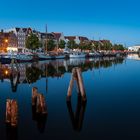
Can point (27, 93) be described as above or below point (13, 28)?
below

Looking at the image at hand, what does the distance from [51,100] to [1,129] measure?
9.80 metres

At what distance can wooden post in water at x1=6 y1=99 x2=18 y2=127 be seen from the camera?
1675cm

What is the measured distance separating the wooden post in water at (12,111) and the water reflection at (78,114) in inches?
135

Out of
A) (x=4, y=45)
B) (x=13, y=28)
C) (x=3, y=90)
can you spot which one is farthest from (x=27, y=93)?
(x=13, y=28)

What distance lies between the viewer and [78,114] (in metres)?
22.2

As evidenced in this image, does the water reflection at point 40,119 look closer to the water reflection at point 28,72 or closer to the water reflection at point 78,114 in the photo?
the water reflection at point 78,114

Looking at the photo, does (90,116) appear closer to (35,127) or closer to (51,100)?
(35,127)

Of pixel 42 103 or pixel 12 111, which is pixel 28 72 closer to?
pixel 42 103

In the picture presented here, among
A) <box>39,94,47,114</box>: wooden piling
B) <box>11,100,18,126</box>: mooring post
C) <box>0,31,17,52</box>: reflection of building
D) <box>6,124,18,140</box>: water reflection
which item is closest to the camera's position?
<box>6,124,18,140</box>: water reflection

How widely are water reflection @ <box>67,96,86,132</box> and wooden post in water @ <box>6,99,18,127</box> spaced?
3.42 meters

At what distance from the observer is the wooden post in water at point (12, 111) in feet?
55.0

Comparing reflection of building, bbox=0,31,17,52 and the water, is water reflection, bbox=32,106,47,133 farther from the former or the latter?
reflection of building, bbox=0,31,17,52

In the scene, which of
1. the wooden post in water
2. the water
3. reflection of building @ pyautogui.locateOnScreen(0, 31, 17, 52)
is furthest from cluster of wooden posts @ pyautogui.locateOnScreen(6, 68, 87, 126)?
reflection of building @ pyautogui.locateOnScreen(0, 31, 17, 52)

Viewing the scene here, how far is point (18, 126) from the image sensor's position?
18266 millimetres
